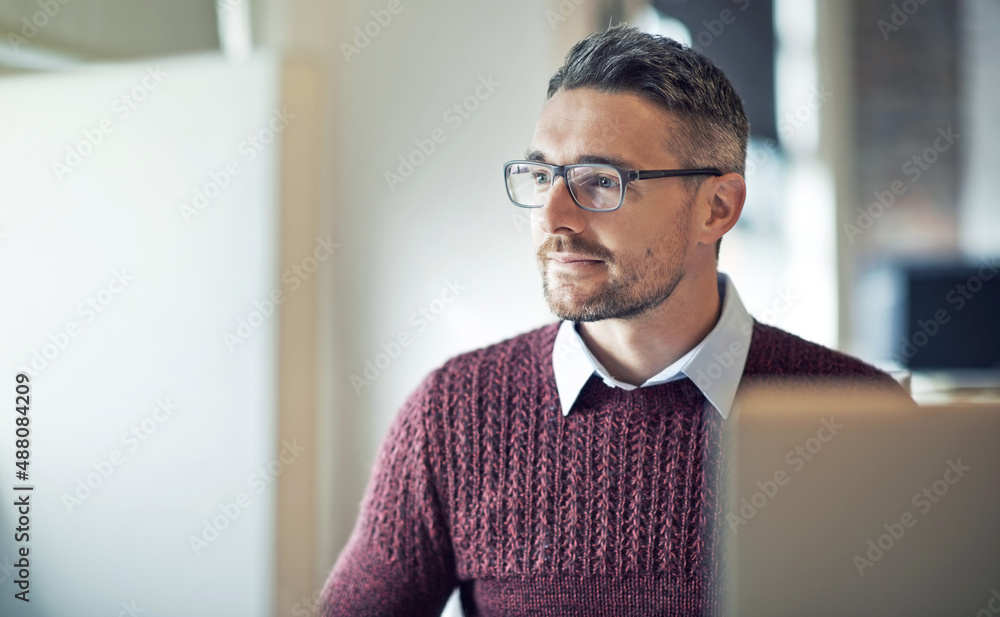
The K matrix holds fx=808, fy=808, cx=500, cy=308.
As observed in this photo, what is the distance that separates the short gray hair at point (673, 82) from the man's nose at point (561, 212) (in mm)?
169

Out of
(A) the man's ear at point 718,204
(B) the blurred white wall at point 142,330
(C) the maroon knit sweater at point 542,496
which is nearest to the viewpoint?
(B) the blurred white wall at point 142,330

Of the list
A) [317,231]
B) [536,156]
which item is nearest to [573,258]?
[536,156]

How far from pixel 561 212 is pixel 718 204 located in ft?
0.92

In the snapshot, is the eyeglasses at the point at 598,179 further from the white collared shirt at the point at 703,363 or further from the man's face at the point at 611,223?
the white collared shirt at the point at 703,363

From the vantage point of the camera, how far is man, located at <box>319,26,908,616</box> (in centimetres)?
112

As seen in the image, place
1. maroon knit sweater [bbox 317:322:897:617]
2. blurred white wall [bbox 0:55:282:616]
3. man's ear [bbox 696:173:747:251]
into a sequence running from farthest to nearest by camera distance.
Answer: man's ear [bbox 696:173:747:251] → maroon knit sweater [bbox 317:322:897:617] → blurred white wall [bbox 0:55:282:616]

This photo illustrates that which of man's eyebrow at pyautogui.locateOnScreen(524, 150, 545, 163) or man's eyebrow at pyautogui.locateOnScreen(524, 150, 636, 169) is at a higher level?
man's eyebrow at pyautogui.locateOnScreen(524, 150, 545, 163)

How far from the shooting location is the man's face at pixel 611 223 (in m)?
1.13

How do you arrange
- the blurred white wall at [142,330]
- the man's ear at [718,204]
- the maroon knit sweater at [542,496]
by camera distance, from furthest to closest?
the man's ear at [718,204] < the maroon knit sweater at [542,496] < the blurred white wall at [142,330]

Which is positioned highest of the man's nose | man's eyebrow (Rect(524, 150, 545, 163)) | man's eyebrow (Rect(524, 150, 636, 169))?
man's eyebrow (Rect(524, 150, 545, 163))

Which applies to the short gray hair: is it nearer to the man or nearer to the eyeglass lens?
the man

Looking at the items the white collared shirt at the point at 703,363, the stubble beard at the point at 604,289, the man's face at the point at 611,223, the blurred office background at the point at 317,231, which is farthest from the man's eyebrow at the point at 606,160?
the blurred office background at the point at 317,231

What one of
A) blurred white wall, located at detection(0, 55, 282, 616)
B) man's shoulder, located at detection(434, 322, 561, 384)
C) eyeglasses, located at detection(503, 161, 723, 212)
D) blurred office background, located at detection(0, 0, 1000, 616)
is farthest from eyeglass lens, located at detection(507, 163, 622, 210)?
blurred white wall, located at detection(0, 55, 282, 616)

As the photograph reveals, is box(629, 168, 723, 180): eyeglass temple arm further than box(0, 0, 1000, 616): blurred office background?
Yes
